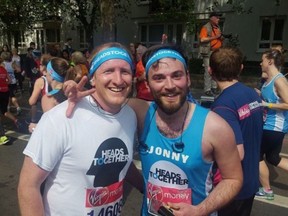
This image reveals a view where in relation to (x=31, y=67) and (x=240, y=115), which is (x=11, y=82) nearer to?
(x=31, y=67)

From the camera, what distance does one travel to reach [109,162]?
1.78 meters

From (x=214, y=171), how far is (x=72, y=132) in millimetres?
1043

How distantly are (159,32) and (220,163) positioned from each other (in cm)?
2180

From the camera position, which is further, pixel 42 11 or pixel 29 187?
pixel 42 11

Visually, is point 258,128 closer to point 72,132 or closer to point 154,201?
point 154,201

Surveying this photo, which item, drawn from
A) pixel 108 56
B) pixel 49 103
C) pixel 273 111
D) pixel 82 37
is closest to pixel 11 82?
pixel 49 103

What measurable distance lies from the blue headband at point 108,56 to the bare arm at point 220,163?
0.60 meters

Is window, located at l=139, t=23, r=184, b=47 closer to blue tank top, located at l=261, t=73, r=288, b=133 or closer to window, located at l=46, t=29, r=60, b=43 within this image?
window, located at l=46, t=29, r=60, b=43

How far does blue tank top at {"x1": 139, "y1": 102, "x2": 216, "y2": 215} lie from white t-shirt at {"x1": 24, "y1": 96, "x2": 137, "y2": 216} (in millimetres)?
191

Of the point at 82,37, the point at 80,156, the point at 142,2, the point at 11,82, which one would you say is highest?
the point at 142,2

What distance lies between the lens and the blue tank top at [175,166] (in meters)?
1.83

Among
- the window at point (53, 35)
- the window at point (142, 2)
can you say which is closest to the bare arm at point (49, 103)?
the window at point (142, 2)

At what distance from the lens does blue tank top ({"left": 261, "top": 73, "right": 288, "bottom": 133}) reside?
4.02 metres

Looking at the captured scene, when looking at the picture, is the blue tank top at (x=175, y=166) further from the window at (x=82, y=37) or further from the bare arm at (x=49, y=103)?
the window at (x=82, y=37)
